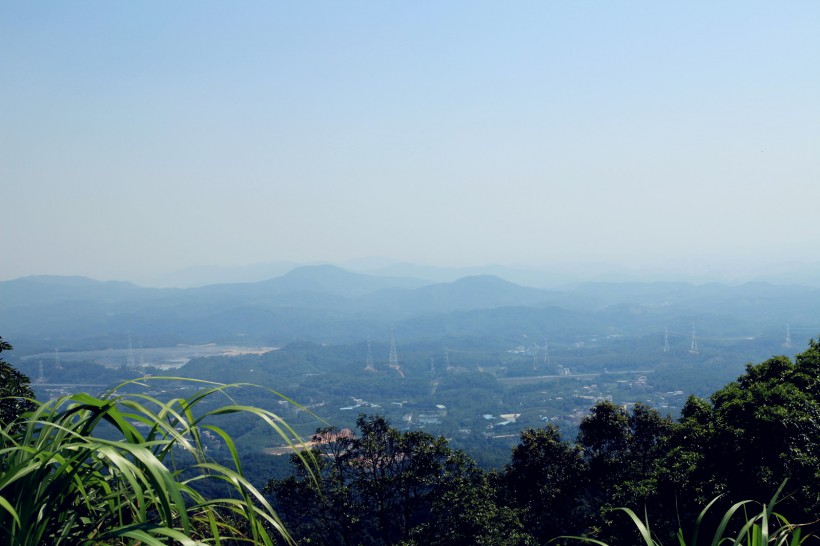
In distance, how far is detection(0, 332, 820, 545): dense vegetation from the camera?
8.64 ft

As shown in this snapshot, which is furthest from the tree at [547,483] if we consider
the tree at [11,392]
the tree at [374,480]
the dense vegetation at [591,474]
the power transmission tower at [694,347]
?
the power transmission tower at [694,347]

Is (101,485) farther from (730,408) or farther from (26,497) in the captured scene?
(730,408)

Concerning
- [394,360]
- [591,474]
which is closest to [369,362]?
[394,360]

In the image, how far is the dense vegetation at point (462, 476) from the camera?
2.63m

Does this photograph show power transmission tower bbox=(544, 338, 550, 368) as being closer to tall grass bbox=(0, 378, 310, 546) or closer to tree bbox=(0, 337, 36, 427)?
tree bbox=(0, 337, 36, 427)

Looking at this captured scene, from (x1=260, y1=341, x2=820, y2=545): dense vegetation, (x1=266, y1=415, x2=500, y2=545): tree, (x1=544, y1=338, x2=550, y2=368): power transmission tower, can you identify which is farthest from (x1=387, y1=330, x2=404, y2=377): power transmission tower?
(x1=266, y1=415, x2=500, y2=545): tree

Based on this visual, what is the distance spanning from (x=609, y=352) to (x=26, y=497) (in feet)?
483

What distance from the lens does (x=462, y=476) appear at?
14.7 metres

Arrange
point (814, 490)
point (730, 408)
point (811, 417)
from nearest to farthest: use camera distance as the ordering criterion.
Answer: point (814, 490)
point (811, 417)
point (730, 408)

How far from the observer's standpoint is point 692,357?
124062 millimetres

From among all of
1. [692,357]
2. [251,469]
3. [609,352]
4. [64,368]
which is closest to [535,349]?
[609,352]

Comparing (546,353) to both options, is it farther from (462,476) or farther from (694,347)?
(462,476)

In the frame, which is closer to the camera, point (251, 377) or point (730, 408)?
point (730, 408)

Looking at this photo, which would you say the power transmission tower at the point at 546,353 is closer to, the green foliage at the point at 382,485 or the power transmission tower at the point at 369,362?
the power transmission tower at the point at 369,362
